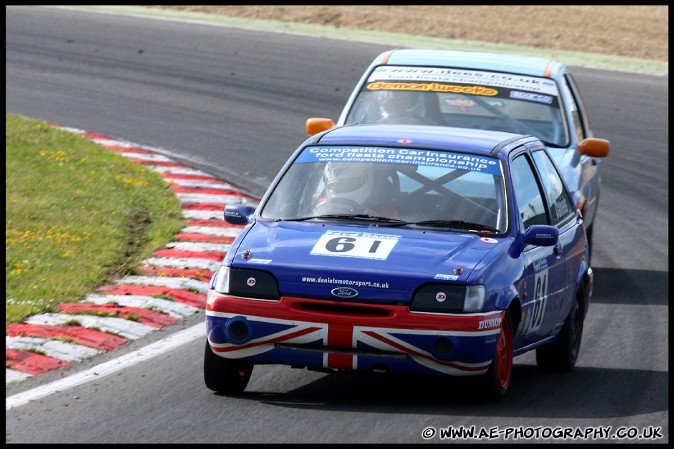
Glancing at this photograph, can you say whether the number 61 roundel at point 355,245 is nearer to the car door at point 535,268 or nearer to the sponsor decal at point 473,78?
the car door at point 535,268

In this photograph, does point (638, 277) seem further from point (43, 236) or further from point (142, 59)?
point (142, 59)

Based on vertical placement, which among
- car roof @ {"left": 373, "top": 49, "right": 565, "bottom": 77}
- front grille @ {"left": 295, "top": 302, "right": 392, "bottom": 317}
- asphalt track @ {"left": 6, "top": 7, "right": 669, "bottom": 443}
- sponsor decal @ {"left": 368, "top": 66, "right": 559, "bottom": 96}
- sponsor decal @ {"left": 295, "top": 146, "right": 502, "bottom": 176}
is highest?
sponsor decal @ {"left": 295, "top": 146, "right": 502, "bottom": 176}

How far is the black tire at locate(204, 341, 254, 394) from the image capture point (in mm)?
7441

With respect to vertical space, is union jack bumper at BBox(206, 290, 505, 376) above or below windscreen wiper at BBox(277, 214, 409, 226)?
below

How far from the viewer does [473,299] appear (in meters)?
7.17

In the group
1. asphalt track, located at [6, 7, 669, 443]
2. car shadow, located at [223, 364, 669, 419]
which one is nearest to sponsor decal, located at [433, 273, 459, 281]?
car shadow, located at [223, 364, 669, 419]

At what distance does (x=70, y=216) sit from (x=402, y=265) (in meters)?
5.83

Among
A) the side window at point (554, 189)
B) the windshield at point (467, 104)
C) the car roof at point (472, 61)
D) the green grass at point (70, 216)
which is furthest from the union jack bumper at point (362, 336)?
the car roof at point (472, 61)

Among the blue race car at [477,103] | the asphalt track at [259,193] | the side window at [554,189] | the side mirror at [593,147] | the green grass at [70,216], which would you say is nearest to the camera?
the asphalt track at [259,193]

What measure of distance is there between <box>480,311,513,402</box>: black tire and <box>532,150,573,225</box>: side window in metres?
1.46

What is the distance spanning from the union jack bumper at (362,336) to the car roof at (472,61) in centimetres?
539

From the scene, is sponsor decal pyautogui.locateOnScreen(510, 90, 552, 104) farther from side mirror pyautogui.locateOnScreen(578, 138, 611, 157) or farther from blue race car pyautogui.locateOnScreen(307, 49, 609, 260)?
side mirror pyautogui.locateOnScreen(578, 138, 611, 157)

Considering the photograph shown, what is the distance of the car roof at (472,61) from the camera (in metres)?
12.3

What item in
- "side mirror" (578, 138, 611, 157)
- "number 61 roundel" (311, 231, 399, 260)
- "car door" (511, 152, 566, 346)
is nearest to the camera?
"number 61 roundel" (311, 231, 399, 260)
